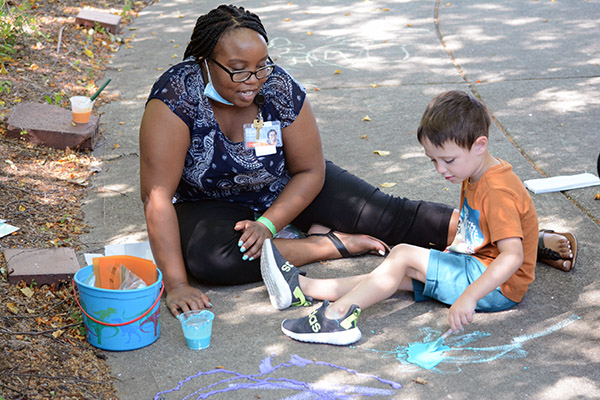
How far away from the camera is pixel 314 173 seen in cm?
347

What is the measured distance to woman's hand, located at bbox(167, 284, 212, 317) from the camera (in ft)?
9.99

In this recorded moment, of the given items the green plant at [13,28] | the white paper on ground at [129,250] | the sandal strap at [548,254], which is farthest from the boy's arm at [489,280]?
the green plant at [13,28]

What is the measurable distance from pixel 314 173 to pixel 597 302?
4.44ft

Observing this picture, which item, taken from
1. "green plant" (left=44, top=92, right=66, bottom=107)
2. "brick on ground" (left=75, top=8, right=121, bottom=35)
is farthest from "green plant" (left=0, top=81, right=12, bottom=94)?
"brick on ground" (left=75, top=8, right=121, bottom=35)

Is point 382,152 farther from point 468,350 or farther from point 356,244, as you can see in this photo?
point 468,350

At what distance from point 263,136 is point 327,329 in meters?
0.96

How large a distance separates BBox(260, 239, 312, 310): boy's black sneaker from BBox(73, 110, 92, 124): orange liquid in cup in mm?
2092

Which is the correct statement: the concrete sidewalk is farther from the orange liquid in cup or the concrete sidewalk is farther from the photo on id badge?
the photo on id badge

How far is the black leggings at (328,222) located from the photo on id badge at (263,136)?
0.31 metres

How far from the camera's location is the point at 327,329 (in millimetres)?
2828

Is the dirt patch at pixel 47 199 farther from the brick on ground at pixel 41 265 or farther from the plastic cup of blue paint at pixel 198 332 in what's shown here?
the plastic cup of blue paint at pixel 198 332

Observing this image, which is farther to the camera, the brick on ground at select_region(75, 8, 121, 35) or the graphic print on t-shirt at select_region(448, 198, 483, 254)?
the brick on ground at select_region(75, 8, 121, 35)

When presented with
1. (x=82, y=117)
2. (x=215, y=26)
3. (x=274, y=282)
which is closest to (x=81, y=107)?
(x=82, y=117)

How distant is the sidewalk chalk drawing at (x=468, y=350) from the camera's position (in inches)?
107
